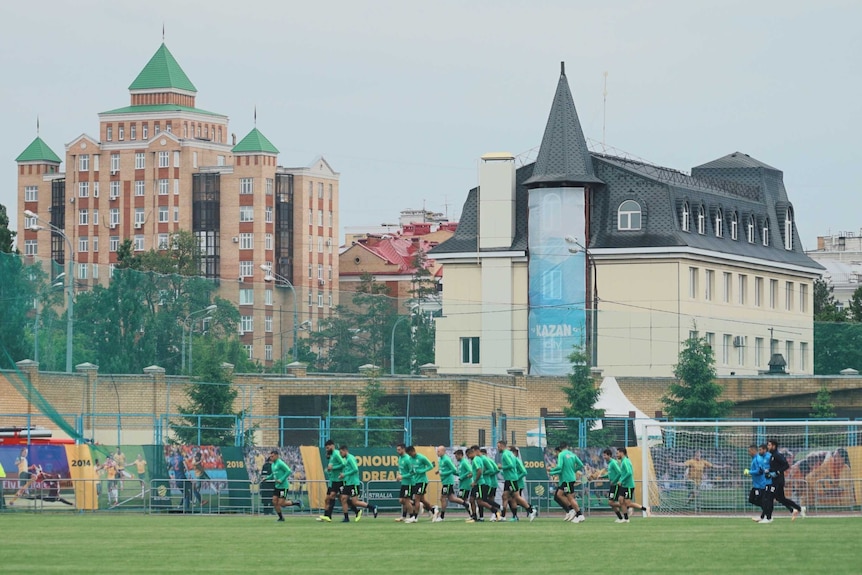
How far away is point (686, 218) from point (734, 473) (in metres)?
39.5

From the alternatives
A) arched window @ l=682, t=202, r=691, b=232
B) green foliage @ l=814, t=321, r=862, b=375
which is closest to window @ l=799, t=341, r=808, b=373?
green foliage @ l=814, t=321, r=862, b=375

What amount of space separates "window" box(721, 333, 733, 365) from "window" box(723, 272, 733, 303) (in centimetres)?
544

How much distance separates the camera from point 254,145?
163000 mm

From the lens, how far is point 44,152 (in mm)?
174000

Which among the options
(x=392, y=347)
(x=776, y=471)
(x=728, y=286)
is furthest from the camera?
(x=728, y=286)

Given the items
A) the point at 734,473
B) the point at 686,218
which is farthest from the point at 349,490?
the point at 686,218

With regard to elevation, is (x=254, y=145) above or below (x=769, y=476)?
above

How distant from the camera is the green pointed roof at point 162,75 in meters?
170

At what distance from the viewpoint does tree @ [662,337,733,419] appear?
67.4 metres

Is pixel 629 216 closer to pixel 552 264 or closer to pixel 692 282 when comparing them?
pixel 692 282

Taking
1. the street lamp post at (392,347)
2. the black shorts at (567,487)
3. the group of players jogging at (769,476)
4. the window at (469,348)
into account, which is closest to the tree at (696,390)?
the street lamp post at (392,347)

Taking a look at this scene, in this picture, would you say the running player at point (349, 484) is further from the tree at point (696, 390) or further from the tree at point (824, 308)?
the tree at point (824, 308)

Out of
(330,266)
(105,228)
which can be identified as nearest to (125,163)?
(105,228)

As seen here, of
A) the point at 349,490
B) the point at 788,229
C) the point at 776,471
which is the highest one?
the point at 788,229
